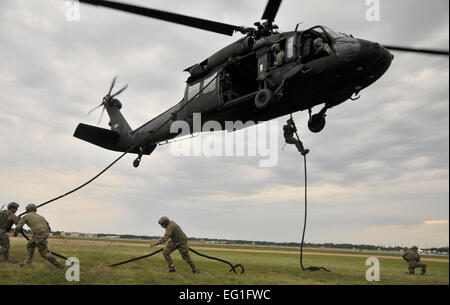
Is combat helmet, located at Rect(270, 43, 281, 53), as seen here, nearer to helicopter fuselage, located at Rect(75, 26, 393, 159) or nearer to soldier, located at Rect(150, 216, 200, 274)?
helicopter fuselage, located at Rect(75, 26, 393, 159)

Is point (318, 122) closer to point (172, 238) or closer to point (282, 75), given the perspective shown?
point (282, 75)

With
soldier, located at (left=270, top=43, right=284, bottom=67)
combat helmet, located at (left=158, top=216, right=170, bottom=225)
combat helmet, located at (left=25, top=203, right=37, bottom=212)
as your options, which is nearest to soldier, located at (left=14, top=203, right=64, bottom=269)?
combat helmet, located at (left=25, top=203, right=37, bottom=212)

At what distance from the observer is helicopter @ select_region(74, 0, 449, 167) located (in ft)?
29.0

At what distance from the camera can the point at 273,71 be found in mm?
9781

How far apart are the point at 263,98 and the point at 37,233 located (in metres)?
7.03

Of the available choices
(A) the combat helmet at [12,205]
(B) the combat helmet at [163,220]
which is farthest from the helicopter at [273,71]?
(A) the combat helmet at [12,205]

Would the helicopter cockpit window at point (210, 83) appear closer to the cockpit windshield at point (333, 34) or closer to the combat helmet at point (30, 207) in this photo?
the cockpit windshield at point (333, 34)

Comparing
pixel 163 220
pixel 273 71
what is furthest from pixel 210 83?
pixel 163 220

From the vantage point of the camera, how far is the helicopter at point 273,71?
884cm

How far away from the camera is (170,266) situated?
9336 mm

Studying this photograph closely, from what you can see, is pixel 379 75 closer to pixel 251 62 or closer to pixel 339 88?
pixel 339 88

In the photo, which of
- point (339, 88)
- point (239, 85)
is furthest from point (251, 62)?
point (339, 88)

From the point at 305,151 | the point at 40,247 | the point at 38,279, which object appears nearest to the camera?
the point at 38,279
